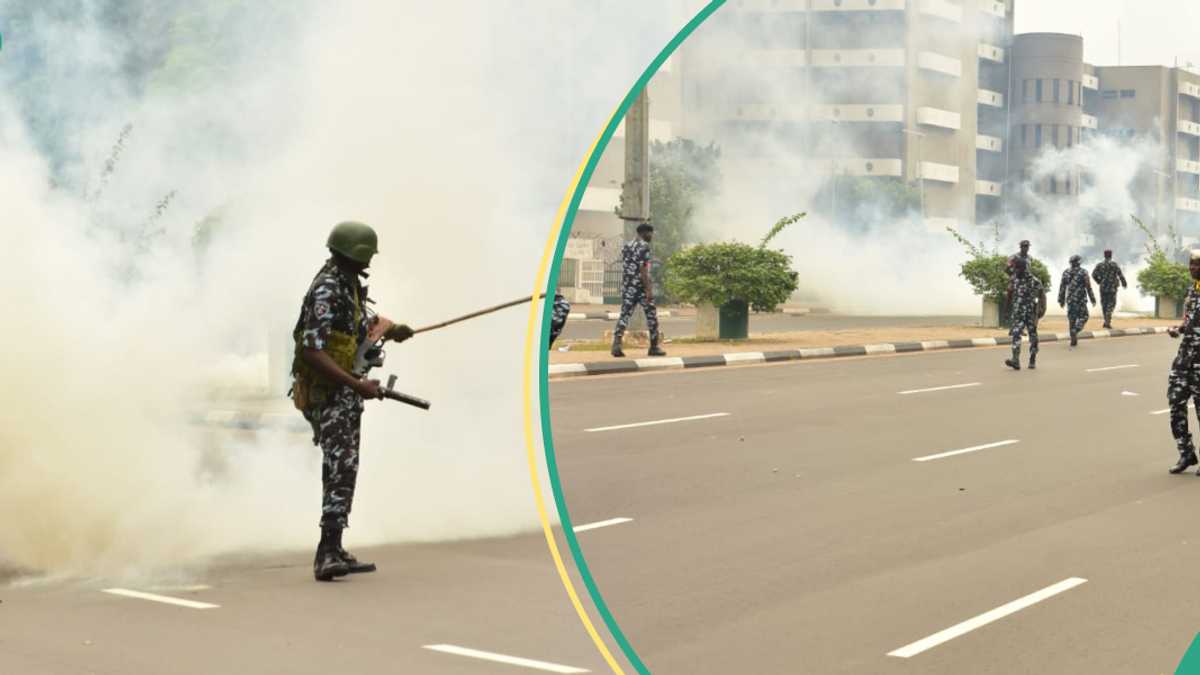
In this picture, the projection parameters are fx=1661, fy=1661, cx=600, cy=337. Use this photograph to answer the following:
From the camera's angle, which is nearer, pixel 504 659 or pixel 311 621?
pixel 504 659

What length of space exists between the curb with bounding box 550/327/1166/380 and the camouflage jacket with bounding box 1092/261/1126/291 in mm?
155

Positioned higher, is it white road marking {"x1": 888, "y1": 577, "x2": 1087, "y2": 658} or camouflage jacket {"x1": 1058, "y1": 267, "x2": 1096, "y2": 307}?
camouflage jacket {"x1": 1058, "y1": 267, "x2": 1096, "y2": 307}

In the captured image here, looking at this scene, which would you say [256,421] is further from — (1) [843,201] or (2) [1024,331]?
(1) [843,201]

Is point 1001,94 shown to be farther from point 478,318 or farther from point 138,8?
point 138,8

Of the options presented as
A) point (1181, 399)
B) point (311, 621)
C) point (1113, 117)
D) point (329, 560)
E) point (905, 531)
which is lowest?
point (311, 621)

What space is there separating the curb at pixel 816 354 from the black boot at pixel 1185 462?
0.56m

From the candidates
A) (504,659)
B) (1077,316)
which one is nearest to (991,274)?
(1077,316)

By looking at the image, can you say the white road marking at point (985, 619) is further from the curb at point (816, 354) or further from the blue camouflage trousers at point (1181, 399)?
the curb at point (816, 354)

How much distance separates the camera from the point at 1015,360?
4789mm

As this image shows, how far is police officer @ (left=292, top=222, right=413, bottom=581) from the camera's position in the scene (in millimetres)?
6891

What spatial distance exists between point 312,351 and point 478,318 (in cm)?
72

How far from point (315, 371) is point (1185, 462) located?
4231mm

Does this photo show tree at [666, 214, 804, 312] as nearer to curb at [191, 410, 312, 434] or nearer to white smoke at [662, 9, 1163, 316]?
white smoke at [662, 9, 1163, 316]

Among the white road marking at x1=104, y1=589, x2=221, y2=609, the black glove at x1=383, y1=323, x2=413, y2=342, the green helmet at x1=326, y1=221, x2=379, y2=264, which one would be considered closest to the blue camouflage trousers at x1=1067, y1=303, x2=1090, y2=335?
the black glove at x1=383, y1=323, x2=413, y2=342
